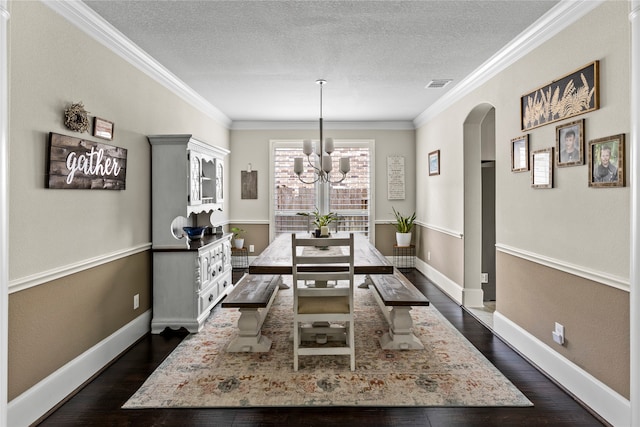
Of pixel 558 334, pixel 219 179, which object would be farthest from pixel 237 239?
pixel 558 334

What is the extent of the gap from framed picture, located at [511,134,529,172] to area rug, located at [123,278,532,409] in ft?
5.21

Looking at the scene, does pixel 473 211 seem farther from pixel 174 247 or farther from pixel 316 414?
pixel 174 247

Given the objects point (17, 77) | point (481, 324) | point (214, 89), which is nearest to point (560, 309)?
point (481, 324)

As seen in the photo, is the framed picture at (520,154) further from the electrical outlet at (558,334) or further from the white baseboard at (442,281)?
the white baseboard at (442,281)

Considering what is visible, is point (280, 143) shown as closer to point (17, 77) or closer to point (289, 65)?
point (289, 65)

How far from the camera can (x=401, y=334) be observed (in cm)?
331

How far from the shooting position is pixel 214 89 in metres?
4.68

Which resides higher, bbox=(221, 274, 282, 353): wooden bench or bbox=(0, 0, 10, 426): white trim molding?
bbox=(0, 0, 10, 426): white trim molding

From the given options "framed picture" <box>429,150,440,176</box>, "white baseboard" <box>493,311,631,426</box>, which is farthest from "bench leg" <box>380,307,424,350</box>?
"framed picture" <box>429,150,440,176</box>

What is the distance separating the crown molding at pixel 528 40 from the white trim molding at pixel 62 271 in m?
3.71

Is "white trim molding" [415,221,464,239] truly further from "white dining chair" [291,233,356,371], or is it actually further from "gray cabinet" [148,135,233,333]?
"gray cabinet" [148,135,233,333]

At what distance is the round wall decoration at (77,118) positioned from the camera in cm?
251

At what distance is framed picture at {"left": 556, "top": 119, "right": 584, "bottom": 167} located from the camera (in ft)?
8.11

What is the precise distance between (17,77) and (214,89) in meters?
2.70
